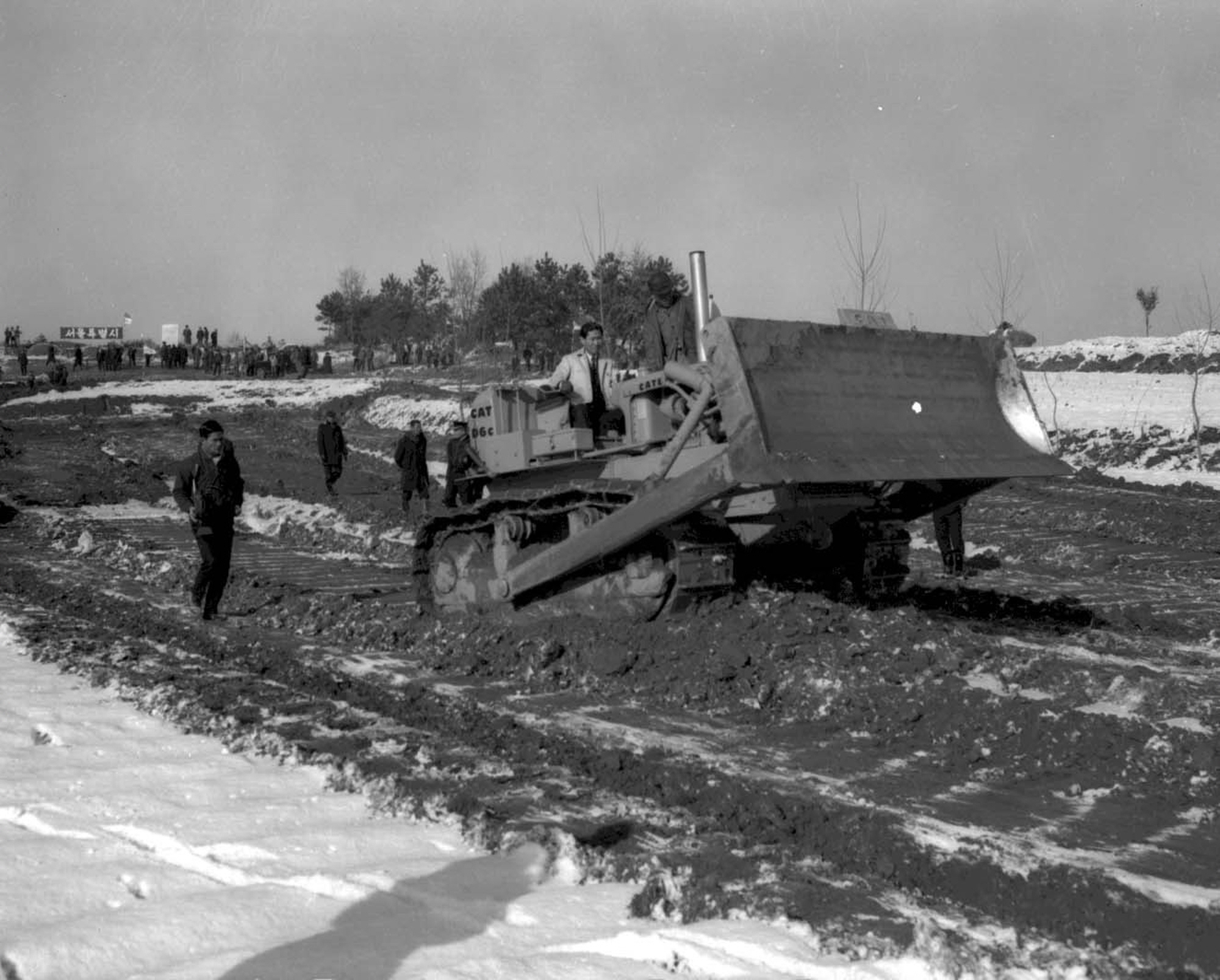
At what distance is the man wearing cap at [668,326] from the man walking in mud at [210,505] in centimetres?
363

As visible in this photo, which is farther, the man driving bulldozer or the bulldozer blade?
the man driving bulldozer

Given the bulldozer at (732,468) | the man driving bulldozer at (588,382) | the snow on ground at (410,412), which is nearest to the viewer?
the bulldozer at (732,468)

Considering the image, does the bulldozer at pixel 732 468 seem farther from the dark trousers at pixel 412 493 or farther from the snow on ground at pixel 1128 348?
the snow on ground at pixel 1128 348

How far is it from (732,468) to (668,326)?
219cm

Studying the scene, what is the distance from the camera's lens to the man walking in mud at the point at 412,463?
17172 mm

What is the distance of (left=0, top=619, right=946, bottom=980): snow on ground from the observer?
3.50m

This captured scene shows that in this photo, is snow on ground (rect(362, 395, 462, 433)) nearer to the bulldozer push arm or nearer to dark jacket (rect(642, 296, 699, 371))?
dark jacket (rect(642, 296, 699, 371))

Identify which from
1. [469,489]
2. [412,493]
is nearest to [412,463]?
[412,493]

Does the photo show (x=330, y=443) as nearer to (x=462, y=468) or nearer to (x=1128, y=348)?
(x=462, y=468)

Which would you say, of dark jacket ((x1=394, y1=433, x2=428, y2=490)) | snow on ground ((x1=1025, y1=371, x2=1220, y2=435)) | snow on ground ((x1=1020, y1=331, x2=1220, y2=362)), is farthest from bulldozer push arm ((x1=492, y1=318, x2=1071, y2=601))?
snow on ground ((x1=1020, y1=331, x2=1220, y2=362))

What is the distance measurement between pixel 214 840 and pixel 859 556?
5526 millimetres

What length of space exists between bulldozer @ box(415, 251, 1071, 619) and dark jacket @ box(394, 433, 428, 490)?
715 cm

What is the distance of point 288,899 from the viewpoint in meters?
3.99

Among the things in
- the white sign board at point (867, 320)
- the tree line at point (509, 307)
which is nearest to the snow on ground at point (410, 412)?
the tree line at point (509, 307)
